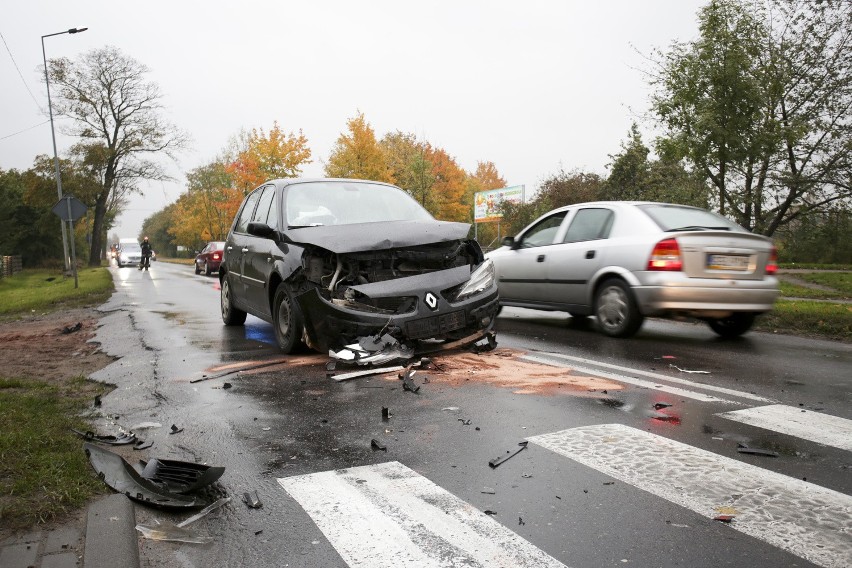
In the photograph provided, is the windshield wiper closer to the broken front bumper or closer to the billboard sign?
the broken front bumper

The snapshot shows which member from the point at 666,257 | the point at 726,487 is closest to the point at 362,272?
the point at 666,257

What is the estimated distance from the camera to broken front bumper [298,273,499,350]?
620cm

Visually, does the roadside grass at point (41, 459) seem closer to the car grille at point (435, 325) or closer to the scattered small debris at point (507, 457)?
the scattered small debris at point (507, 457)

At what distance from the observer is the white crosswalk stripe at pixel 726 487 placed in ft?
8.98

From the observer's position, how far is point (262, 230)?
7227 millimetres

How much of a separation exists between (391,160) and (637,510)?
54.2 meters

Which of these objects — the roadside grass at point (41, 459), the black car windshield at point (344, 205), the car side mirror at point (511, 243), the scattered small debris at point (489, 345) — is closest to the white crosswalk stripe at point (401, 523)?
the roadside grass at point (41, 459)

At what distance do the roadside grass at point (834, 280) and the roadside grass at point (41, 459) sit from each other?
14262mm

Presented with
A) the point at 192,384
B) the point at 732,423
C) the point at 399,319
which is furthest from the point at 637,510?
the point at 192,384

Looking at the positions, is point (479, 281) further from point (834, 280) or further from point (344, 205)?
point (834, 280)

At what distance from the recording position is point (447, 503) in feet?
10.3

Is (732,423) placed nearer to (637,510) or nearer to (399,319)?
(637,510)

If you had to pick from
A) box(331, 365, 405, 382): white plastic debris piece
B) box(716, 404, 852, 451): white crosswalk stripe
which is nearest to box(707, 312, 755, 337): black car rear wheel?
box(716, 404, 852, 451): white crosswalk stripe

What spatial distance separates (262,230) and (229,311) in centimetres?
314
